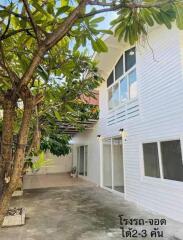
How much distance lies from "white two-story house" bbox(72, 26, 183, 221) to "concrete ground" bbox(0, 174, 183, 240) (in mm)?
667

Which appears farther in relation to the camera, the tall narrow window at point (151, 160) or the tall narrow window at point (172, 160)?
the tall narrow window at point (151, 160)

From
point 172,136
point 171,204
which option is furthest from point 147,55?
point 171,204

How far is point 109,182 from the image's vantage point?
9.80 m

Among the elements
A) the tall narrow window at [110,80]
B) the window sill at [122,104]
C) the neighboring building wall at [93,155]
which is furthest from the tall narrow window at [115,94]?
the neighboring building wall at [93,155]

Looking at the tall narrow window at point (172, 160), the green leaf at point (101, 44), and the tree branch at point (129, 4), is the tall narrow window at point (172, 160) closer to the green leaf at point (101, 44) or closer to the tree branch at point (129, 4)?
the green leaf at point (101, 44)

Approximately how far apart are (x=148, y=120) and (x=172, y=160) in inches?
61.1

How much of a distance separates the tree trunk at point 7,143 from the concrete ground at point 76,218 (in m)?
3.84

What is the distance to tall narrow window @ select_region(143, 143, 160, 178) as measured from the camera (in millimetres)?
5876

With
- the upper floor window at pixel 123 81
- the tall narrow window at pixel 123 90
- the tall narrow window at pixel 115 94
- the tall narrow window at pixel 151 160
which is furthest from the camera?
the tall narrow window at pixel 115 94

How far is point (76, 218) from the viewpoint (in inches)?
206

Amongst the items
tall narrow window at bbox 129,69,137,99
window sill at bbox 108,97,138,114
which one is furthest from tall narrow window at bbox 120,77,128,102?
tall narrow window at bbox 129,69,137,99

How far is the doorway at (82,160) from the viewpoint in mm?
13094

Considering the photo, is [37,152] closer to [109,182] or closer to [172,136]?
[172,136]

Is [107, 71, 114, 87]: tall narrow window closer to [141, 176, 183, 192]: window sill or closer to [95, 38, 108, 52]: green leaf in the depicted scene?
[141, 176, 183, 192]: window sill
